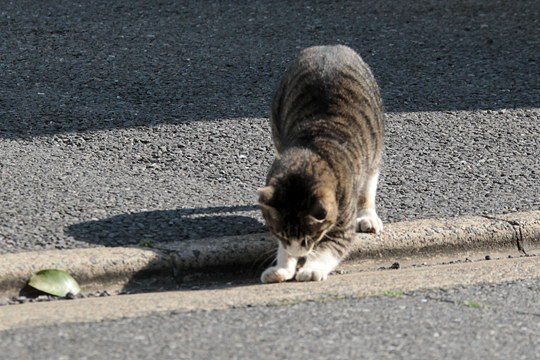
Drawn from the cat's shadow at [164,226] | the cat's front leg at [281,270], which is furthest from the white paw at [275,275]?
the cat's shadow at [164,226]

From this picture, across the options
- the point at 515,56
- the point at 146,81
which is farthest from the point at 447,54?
the point at 146,81

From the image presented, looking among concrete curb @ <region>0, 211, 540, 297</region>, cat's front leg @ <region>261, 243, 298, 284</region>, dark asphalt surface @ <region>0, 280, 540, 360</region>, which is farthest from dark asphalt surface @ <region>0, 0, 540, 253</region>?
dark asphalt surface @ <region>0, 280, 540, 360</region>

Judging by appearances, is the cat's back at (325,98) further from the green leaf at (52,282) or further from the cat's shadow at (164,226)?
the green leaf at (52,282)

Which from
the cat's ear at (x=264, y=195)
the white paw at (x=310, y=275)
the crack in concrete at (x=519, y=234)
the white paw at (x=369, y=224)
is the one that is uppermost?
the cat's ear at (x=264, y=195)

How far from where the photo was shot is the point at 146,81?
852cm

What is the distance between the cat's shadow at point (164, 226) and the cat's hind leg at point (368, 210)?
0.56 m

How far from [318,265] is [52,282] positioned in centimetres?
136

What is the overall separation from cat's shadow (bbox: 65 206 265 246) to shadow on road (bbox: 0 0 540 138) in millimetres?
1694

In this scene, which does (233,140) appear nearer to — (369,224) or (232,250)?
(369,224)

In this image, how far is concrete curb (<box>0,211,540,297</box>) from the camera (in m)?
5.22

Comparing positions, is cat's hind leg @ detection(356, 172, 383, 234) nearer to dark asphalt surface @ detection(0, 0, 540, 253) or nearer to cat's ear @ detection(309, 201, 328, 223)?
dark asphalt surface @ detection(0, 0, 540, 253)

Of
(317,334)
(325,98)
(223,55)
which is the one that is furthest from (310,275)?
(223,55)

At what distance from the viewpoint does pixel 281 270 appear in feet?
17.7

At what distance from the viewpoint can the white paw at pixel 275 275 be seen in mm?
5367
